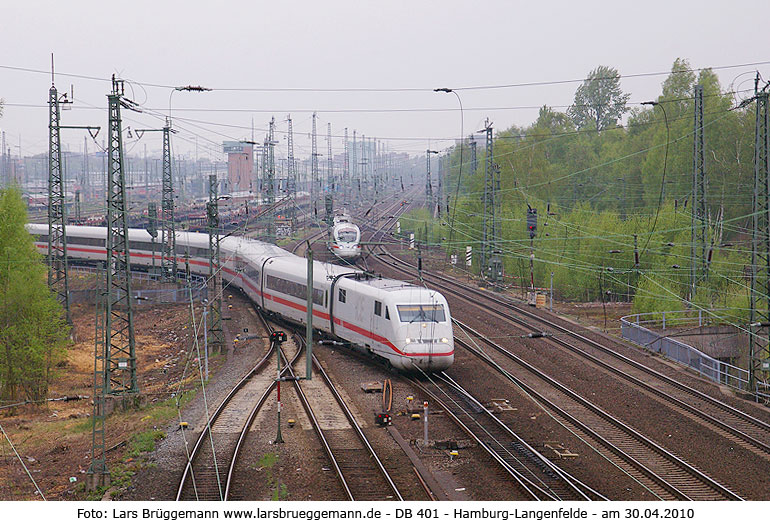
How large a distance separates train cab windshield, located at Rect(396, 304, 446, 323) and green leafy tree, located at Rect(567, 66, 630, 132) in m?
68.2

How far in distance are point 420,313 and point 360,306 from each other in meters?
2.72

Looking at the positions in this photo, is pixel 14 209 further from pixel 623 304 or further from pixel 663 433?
pixel 623 304

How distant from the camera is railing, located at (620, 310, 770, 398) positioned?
24125mm

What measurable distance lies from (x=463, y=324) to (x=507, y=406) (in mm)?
11116

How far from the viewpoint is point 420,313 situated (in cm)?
2234

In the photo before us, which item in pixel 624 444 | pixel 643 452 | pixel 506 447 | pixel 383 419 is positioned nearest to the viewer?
pixel 643 452

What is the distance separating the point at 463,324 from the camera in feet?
103

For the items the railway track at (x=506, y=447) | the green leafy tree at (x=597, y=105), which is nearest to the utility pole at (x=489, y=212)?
the railway track at (x=506, y=447)

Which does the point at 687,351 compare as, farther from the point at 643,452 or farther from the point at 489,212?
the point at 489,212

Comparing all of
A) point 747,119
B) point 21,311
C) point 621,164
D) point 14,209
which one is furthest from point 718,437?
point 621,164

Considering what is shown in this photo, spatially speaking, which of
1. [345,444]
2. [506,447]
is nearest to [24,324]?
[345,444]

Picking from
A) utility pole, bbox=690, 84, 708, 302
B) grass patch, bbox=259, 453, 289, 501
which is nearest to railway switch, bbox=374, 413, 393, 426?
grass patch, bbox=259, 453, 289, 501

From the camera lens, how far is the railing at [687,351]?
24125 millimetres

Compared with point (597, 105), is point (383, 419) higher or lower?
lower
